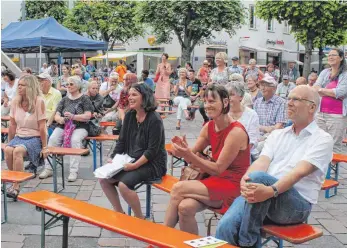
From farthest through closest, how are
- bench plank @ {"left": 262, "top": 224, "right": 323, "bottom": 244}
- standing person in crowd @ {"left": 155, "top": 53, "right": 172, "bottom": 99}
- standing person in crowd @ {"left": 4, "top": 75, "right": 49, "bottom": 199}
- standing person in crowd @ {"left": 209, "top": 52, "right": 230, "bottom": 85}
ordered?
standing person in crowd @ {"left": 155, "top": 53, "right": 172, "bottom": 99}
standing person in crowd @ {"left": 209, "top": 52, "right": 230, "bottom": 85}
standing person in crowd @ {"left": 4, "top": 75, "right": 49, "bottom": 199}
bench plank @ {"left": 262, "top": 224, "right": 323, "bottom": 244}

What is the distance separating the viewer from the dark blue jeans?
3.04 meters

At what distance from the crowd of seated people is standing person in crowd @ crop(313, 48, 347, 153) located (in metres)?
0.01

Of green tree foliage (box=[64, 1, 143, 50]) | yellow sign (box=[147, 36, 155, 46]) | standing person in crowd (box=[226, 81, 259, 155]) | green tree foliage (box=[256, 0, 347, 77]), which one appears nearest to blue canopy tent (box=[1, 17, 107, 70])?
standing person in crowd (box=[226, 81, 259, 155])

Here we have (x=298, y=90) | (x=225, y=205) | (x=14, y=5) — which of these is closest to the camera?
(x=298, y=90)

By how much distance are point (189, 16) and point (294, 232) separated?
2724 centimetres

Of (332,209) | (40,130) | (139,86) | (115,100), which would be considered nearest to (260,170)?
(139,86)

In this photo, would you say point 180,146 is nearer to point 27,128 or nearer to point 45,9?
point 27,128

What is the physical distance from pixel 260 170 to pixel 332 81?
336 cm

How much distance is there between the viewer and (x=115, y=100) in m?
9.70

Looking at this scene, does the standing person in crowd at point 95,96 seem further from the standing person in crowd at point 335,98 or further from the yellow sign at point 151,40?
the yellow sign at point 151,40

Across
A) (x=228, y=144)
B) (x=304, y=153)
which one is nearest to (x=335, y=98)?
(x=228, y=144)

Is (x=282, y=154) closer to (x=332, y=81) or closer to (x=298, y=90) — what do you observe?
(x=298, y=90)

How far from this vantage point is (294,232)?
3.09m

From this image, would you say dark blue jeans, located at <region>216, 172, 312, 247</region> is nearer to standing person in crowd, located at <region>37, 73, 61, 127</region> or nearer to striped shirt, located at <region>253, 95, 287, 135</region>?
striped shirt, located at <region>253, 95, 287, 135</region>
